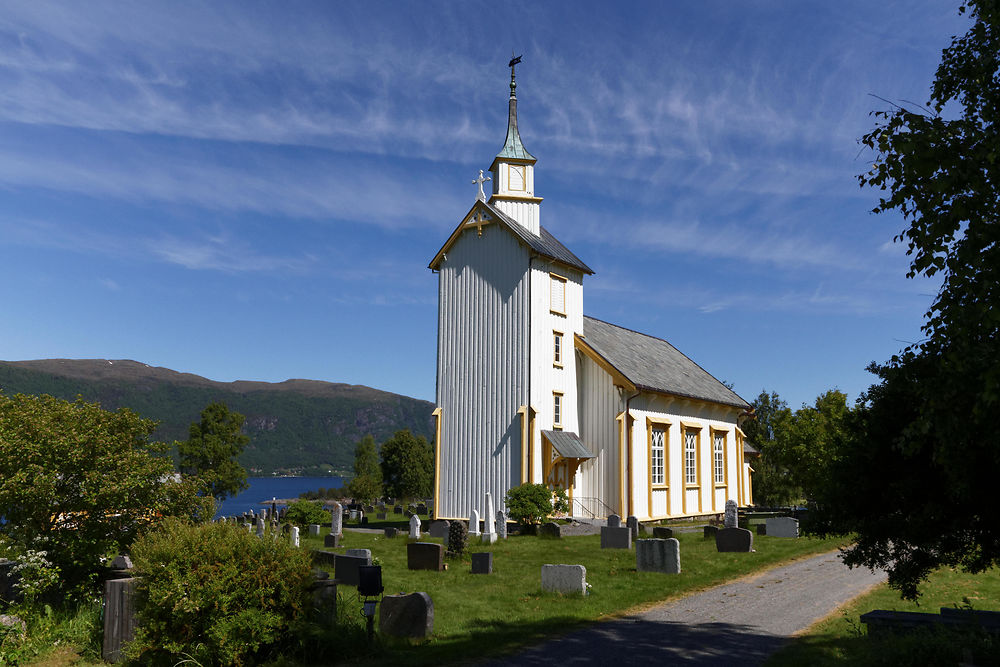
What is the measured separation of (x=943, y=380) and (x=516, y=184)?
28620mm

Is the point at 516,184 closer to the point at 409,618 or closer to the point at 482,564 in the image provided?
the point at 482,564

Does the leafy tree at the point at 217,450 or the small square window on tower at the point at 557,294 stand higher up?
the small square window on tower at the point at 557,294

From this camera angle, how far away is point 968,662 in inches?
320

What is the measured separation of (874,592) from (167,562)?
13.5 metres

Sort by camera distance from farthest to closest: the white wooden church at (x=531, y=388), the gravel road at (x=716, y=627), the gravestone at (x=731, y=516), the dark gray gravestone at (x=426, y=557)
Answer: the white wooden church at (x=531, y=388), the gravestone at (x=731, y=516), the dark gray gravestone at (x=426, y=557), the gravel road at (x=716, y=627)

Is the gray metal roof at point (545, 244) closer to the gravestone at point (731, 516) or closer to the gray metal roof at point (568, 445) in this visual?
the gray metal roof at point (568, 445)

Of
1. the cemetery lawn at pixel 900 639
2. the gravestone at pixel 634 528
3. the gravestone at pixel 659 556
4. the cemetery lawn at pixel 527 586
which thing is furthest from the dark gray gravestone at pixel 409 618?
the gravestone at pixel 634 528

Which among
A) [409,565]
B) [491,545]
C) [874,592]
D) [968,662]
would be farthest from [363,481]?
[968,662]

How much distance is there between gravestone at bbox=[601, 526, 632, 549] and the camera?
890 inches

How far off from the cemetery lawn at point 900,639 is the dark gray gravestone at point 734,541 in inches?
216

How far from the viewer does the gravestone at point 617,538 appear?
74.1ft

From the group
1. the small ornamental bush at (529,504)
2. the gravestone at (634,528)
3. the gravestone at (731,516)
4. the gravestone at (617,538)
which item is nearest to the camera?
the gravestone at (617,538)

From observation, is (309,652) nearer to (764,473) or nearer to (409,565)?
(409,565)

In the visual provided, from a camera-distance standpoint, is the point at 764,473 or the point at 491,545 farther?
the point at 764,473
